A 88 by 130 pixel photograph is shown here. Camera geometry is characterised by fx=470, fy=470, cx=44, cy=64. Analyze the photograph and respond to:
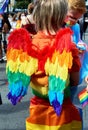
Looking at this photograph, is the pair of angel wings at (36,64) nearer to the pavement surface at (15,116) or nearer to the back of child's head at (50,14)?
the back of child's head at (50,14)

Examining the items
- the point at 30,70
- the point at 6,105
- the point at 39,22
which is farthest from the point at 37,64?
the point at 6,105

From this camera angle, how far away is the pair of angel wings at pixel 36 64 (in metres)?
3.11

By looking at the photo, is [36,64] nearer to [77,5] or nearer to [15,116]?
[77,5]

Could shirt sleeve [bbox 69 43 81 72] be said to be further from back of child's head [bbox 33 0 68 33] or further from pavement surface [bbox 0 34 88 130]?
pavement surface [bbox 0 34 88 130]

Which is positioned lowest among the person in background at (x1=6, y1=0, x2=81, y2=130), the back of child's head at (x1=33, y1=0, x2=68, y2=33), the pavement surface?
the pavement surface

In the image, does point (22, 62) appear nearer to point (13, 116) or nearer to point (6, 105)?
point (13, 116)

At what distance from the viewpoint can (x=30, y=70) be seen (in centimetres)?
323

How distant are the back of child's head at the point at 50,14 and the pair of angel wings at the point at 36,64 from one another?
95 millimetres

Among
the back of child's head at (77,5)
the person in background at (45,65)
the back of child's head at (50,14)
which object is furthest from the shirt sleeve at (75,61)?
the back of child's head at (77,5)

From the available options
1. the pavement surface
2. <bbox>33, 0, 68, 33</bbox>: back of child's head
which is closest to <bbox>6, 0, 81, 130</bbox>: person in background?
<bbox>33, 0, 68, 33</bbox>: back of child's head

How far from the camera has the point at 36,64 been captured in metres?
3.25

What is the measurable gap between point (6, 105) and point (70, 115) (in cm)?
403

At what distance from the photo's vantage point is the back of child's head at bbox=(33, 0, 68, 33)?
10.5ft

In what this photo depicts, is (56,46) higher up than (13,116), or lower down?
higher up
